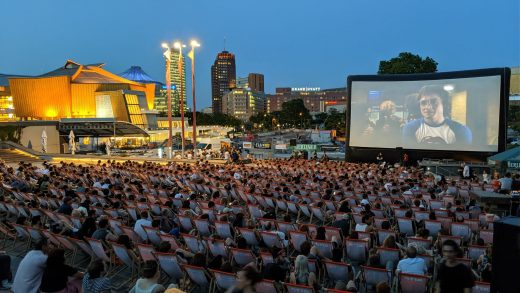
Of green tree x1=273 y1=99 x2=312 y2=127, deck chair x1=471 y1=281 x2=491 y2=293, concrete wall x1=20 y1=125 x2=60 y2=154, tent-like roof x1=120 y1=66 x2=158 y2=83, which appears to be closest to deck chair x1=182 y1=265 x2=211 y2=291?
deck chair x1=471 y1=281 x2=491 y2=293

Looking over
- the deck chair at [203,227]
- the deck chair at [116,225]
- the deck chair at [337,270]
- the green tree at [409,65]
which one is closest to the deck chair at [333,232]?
the deck chair at [337,270]

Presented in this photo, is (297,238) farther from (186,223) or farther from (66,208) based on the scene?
(66,208)

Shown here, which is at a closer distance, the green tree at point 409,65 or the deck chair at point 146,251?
the deck chair at point 146,251

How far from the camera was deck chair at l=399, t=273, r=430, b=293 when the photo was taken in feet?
15.1

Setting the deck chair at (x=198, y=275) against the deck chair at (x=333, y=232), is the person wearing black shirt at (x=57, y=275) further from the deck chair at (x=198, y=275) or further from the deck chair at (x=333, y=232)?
the deck chair at (x=333, y=232)

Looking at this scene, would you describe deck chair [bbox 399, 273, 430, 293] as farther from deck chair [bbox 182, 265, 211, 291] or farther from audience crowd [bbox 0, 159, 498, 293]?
deck chair [bbox 182, 265, 211, 291]

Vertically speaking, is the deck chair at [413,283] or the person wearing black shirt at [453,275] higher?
the person wearing black shirt at [453,275]

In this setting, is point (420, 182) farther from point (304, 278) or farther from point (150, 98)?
point (150, 98)

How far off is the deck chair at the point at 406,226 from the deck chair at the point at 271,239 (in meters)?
2.73

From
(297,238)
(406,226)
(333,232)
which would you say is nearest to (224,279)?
(297,238)

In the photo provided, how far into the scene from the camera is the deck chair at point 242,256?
5707 mm

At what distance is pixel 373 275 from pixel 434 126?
20.3m

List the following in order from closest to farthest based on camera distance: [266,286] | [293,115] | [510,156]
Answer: [266,286] < [510,156] < [293,115]

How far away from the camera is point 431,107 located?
23438mm
